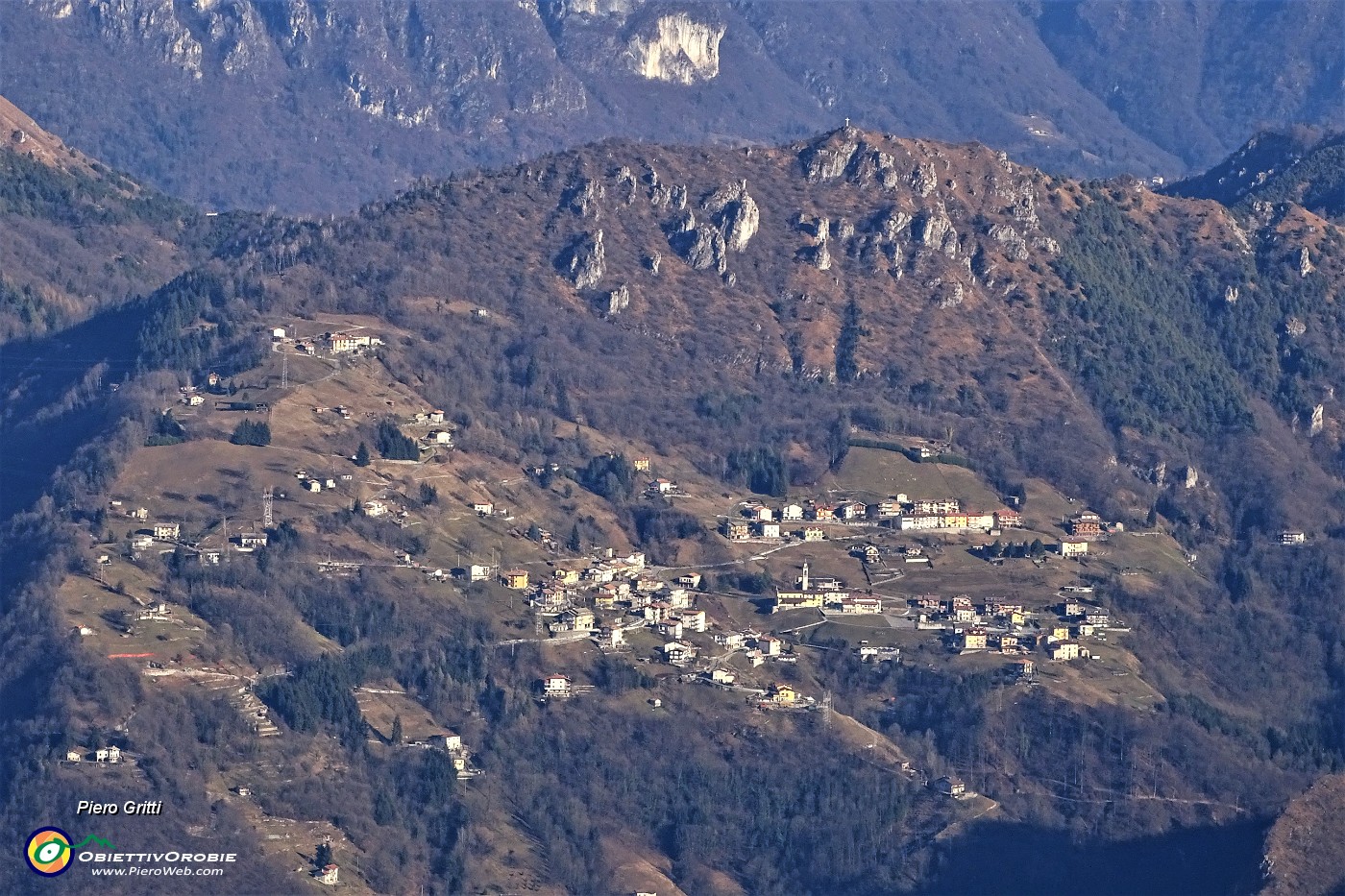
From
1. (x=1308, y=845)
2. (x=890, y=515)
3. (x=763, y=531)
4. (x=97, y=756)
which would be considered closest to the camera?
(x=1308, y=845)

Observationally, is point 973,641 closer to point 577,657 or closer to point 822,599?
point 822,599

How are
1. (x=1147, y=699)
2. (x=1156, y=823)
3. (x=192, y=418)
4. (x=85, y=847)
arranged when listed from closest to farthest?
1. (x=85, y=847)
2. (x=1156, y=823)
3. (x=1147, y=699)
4. (x=192, y=418)

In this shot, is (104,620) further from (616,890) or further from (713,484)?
(713,484)

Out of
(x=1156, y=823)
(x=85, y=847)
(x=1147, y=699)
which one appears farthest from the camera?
(x=1147, y=699)

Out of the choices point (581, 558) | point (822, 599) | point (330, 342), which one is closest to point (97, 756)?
point (581, 558)

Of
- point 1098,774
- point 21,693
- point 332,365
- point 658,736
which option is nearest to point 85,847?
point 21,693

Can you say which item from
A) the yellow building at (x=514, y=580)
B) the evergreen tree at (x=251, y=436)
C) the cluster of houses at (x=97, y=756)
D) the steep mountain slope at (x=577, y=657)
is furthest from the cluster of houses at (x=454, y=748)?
the evergreen tree at (x=251, y=436)
